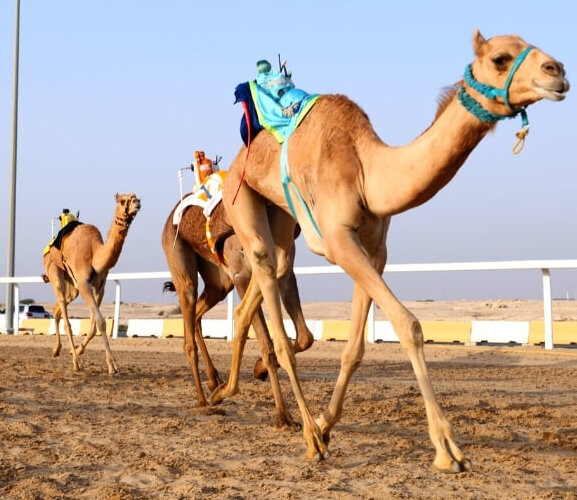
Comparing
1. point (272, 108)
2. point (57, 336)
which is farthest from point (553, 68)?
point (57, 336)

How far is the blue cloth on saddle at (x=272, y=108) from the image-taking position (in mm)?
6750

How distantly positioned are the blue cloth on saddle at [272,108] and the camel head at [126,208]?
256 inches

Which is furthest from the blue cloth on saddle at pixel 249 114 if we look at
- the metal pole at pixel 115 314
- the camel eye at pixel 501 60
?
the metal pole at pixel 115 314

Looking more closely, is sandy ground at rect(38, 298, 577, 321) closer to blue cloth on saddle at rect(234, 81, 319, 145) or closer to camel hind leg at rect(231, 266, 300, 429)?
camel hind leg at rect(231, 266, 300, 429)

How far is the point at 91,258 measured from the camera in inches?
596

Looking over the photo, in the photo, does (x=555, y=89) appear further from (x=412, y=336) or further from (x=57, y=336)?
(x=57, y=336)

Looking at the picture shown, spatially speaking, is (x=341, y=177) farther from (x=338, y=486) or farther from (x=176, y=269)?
(x=176, y=269)

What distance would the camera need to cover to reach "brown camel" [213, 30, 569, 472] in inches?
201

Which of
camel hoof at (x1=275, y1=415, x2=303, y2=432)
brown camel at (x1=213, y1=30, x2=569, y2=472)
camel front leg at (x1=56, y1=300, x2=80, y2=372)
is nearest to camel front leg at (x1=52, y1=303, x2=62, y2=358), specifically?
camel front leg at (x1=56, y1=300, x2=80, y2=372)

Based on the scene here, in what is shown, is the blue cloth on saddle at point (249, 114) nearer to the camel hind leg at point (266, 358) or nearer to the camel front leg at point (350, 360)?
the camel hind leg at point (266, 358)

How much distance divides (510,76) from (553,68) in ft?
0.93

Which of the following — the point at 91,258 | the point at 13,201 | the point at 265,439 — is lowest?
the point at 265,439

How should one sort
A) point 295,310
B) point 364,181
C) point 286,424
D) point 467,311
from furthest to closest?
point 467,311
point 295,310
point 286,424
point 364,181

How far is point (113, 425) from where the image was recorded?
7.68 meters
